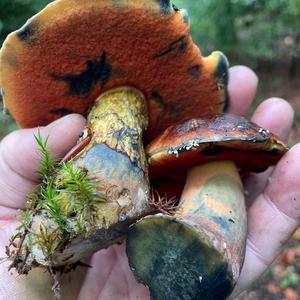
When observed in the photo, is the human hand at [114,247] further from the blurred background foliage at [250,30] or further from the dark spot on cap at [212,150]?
the blurred background foliage at [250,30]

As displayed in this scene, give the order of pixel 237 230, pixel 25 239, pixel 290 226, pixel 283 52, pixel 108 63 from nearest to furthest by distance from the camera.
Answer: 1. pixel 25 239
2. pixel 237 230
3. pixel 108 63
4. pixel 290 226
5. pixel 283 52

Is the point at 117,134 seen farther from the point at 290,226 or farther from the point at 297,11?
the point at 297,11

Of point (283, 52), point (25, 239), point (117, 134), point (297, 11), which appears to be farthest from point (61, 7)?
point (283, 52)

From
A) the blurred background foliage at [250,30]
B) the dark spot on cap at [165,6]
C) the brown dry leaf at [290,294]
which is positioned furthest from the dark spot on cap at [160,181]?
the blurred background foliage at [250,30]

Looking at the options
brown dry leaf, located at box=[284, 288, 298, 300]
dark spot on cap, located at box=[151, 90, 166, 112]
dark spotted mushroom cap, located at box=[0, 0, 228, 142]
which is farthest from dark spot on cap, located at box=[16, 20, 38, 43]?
brown dry leaf, located at box=[284, 288, 298, 300]

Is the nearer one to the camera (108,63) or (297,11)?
(108,63)

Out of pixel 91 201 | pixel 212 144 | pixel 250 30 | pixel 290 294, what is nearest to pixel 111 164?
pixel 91 201

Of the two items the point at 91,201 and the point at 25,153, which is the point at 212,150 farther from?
the point at 25,153
